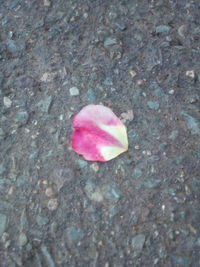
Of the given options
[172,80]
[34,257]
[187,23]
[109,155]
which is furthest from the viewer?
[187,23]

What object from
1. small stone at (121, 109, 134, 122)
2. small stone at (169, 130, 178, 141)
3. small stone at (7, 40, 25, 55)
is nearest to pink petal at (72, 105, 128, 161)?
small stone at (121, 109, 134, 122)

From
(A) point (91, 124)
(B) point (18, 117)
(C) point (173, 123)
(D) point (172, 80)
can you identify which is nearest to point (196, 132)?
(C) point (173, 123)

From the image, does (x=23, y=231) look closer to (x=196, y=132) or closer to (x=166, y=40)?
(x=196, y=132)

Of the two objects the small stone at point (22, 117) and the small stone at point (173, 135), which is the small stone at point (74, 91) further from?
the small stone at point (173, 135)

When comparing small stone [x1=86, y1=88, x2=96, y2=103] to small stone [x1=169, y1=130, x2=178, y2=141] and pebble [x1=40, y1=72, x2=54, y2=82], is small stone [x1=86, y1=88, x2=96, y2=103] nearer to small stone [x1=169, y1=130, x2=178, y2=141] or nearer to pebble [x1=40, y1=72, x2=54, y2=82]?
pebble [x1=40, y1=72, x2=54, y2=82]

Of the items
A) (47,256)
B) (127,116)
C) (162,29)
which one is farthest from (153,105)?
(47,256)

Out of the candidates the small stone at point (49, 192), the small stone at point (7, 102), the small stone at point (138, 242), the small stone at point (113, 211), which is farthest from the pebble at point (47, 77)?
the small stone at point (138, 242)

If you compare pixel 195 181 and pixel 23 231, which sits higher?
pixel 23 231
